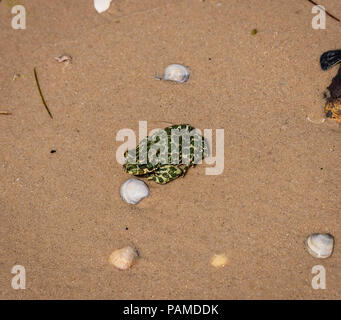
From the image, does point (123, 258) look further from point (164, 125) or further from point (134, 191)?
point (164, 125)

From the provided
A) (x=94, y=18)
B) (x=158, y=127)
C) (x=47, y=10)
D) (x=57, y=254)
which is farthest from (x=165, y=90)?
(x=57, y=254)

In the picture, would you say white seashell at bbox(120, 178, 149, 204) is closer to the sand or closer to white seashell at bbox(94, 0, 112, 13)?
the sand

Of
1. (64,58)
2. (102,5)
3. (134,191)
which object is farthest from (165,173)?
(102,5)

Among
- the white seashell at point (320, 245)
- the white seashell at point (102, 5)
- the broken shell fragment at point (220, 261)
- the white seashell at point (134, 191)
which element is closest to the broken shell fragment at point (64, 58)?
the white seashell at point (102, 5)

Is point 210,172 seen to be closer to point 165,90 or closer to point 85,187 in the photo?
point 165,90
